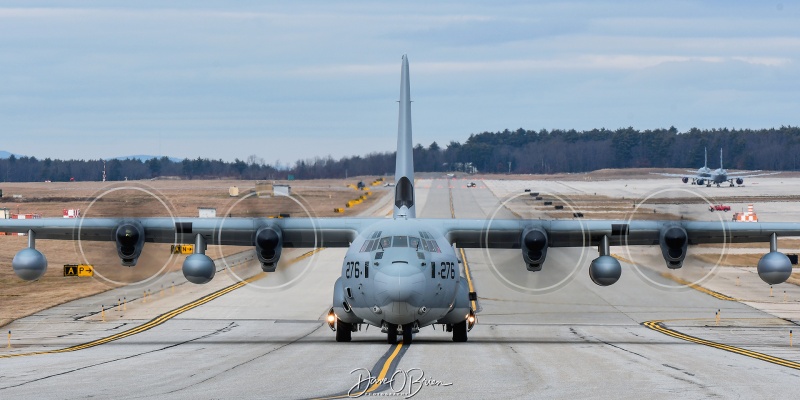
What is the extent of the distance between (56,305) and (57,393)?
2954cm

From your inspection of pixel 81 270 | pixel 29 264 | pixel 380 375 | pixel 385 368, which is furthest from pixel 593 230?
pixel 29 264

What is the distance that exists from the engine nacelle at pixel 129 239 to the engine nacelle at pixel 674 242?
1805cm

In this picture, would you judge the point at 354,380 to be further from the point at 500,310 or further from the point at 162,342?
the point at 500,310

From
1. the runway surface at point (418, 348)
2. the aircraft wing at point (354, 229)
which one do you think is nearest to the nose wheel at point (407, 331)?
the runway surface at point (418, 348)

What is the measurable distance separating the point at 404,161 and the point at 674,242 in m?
9.76

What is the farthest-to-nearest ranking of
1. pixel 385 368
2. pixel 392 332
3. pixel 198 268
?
1. pixel 198 268
2. pixel 392 332
3. pixel 385 368

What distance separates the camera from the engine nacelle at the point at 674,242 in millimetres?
34844

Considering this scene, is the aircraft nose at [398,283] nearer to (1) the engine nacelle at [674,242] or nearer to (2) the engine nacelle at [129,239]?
(1) the engine nacelle at [674,242]

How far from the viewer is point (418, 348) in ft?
101

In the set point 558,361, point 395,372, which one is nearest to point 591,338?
point 558,361

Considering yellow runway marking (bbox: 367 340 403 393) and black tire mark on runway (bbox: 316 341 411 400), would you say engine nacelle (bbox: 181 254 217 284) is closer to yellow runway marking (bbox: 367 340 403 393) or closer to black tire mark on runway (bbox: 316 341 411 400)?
yellow runway marking (bbox: 367 340 403 393)

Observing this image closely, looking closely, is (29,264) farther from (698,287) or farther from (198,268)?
(698,287)

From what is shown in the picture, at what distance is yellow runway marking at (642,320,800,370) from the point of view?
28.6 m

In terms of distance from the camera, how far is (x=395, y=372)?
79.5 feet
